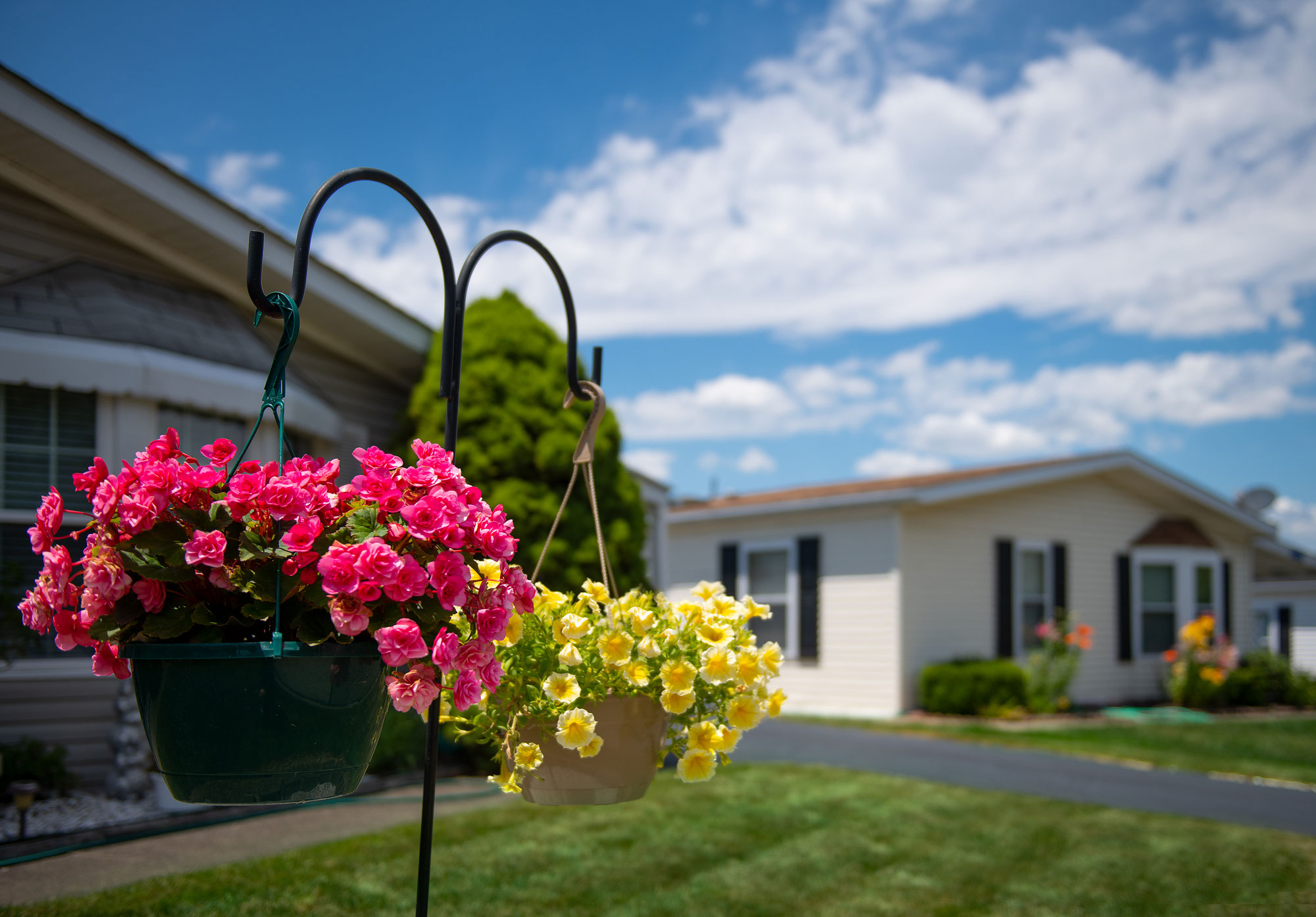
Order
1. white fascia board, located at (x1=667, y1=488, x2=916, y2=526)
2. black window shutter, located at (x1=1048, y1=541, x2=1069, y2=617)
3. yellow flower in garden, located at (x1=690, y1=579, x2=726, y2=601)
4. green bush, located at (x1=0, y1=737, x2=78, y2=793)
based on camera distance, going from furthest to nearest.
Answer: black window shutter, located at (x1=1048, y1=541, x2=1069, y2=617) → white fascia board, located at (x1=667, y1=488, x2=916, y2=526) → green bush, located at (x1=0, y1=737, x2=78, y2=793) → yellow flower in garden, located at (x1=690, y1=579, x2=726, y2=601)

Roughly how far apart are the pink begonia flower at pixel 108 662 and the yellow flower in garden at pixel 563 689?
83cm

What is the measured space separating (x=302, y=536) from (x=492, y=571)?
36 centimetres

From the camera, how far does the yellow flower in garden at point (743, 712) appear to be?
2.36 m

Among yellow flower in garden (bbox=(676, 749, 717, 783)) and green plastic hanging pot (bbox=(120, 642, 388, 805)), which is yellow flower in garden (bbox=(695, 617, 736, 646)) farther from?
green plastic hanging pot (bbox=(120, 642, 388, 805))

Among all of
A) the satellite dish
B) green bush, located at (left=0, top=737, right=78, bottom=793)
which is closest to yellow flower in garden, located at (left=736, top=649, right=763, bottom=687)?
green bush, located at (left=0, top=737, right=78, bottom=793)

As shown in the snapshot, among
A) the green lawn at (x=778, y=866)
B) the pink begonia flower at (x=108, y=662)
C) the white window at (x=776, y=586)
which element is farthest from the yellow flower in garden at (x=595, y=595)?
the white window at (x=776, y=586)

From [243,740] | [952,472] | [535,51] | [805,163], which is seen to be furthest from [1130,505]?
[243,740]

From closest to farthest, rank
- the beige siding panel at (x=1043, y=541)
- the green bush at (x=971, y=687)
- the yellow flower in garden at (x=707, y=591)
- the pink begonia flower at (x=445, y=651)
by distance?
the pink begonia flower at (x=445, y=651) < the yellow flower in garden at (x=707, y=591) < the green bush at (x=971, y=687) < the beige siding panel at (x=1043, y=541)

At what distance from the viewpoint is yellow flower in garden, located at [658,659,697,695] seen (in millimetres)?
2232

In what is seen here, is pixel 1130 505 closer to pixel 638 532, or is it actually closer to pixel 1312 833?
pixel 1312 833

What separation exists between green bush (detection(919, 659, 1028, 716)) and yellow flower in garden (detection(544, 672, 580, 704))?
10.8 meters

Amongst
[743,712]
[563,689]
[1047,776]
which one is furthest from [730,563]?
[563,689]

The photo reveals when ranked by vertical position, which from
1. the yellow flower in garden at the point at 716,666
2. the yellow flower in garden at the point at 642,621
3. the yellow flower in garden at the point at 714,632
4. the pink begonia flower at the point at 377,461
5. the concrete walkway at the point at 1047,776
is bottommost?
the concrete walkway at the point at 1047,776

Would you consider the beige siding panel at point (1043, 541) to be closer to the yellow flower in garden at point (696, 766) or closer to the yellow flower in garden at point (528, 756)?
the yellow flower in garden at point (696, 766)
